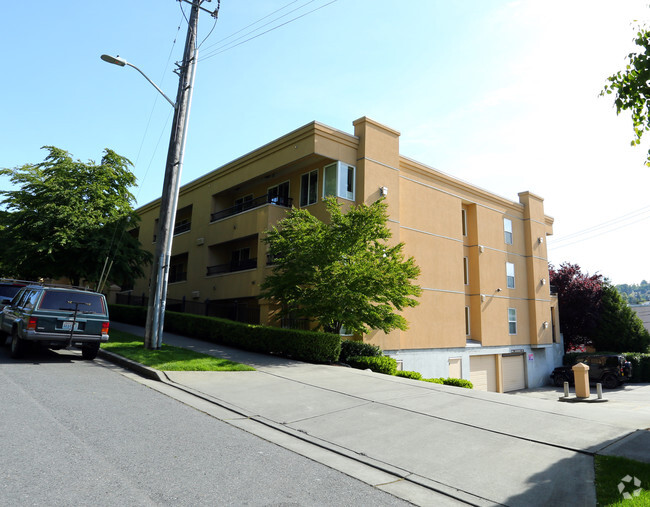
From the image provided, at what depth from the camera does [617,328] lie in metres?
34.3

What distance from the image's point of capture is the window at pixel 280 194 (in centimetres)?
2250

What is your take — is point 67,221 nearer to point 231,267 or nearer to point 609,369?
point 231,267

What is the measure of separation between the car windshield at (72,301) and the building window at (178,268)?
55.5 feet

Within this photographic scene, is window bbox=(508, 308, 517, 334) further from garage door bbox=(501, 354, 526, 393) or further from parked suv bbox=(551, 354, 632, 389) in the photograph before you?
parked suv bbox=(551, 354, 632, 389)

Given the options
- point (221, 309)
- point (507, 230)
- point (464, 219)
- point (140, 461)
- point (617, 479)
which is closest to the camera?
point (617, 479)

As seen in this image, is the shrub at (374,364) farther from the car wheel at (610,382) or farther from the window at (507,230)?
the car wheel at (610,382)

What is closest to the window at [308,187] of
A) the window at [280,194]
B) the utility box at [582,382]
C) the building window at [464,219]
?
the window at [280,194]

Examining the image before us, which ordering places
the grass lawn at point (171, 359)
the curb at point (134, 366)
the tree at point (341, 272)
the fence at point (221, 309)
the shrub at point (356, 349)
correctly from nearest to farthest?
the curb at point (134, 366) → the grass lawn at point (171, 359) → the tree at point (341, 272) → the shrub at point (356, 349) → the fence at point (221, 309)

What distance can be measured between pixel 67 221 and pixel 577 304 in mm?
35153

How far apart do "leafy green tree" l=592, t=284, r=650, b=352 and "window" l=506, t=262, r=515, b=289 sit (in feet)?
36.1

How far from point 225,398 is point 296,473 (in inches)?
167

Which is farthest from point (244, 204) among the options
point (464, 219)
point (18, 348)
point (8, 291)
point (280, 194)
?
point (18, 348)

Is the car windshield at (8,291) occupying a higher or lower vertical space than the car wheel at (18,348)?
higher

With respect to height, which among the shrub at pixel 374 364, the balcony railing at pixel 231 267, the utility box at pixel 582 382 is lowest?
the utility box at pixel 582 382
